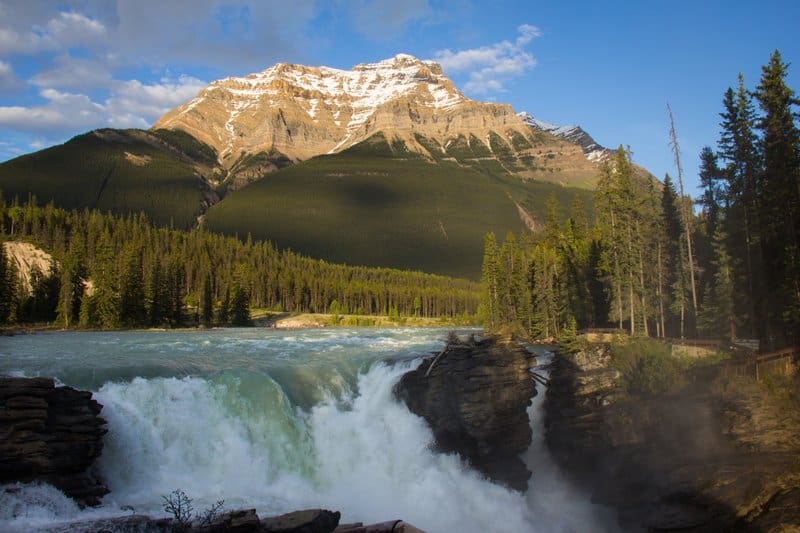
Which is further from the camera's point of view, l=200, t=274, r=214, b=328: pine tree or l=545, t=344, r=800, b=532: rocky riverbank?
l=200, t=274, r=214, b=328: pine tree

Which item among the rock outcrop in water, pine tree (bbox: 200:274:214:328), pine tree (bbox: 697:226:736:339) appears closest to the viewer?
the rock outcrop in water

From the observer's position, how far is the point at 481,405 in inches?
1302

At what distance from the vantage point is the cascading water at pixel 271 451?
24.1 meters

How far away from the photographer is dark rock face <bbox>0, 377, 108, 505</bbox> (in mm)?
20641

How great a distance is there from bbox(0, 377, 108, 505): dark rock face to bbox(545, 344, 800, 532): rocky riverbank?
993 inches

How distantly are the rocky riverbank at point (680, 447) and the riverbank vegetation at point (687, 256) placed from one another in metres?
7.97

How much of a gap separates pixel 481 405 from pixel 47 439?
2174 centimetres

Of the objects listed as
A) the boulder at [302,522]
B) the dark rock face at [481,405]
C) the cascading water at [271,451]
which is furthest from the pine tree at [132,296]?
the boulder at [302,522]

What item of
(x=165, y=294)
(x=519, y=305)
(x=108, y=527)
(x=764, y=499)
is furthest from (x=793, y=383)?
(x=165, y=294)

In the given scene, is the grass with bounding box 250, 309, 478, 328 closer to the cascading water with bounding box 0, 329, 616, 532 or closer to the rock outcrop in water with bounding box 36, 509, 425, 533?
the cascading water with bounding box 0, 329, 616, 532

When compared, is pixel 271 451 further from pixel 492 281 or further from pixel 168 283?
pixel 168 283

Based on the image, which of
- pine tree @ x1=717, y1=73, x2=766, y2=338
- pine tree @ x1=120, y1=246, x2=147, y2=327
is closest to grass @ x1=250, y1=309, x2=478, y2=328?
pine tree @ x1=120, y1=246, x2=147, y2=327

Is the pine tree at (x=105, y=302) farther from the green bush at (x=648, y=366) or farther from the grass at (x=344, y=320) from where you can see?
the green bush at (x=648, y=366)

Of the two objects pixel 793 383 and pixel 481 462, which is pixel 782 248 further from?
pixel 481 462
